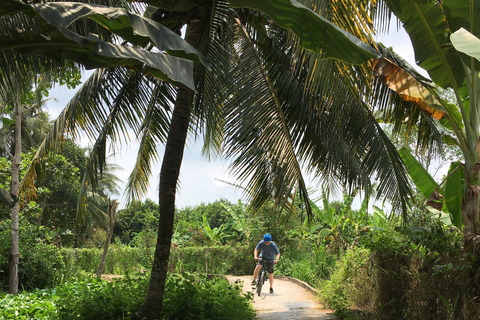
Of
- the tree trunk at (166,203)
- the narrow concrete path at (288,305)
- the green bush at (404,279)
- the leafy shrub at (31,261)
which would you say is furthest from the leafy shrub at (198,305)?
the leafy shrub at (31,261)

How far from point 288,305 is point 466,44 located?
309 inches

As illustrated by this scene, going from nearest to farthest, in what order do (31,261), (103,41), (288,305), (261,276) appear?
(103,41) → (288,305) → (261,276) → (31,261)

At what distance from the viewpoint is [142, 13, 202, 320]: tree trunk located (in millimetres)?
6781

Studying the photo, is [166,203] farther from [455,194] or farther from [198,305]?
[455,194]

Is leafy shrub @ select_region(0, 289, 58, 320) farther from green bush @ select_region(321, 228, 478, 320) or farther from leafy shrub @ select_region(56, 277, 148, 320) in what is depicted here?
green bush @ select_region(321, 228, 478, 320)

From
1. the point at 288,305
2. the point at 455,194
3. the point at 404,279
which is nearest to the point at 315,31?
the point at 455,194

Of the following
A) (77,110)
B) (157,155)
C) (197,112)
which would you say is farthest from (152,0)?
(157,155)

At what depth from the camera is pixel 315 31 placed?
9.61 feet

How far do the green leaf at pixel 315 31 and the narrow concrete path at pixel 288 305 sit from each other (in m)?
6.48

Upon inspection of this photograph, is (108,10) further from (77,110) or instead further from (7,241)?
(7,241)

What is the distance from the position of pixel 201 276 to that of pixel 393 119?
17.3 feet

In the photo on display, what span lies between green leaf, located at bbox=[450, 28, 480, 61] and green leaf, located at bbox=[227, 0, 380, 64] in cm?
109

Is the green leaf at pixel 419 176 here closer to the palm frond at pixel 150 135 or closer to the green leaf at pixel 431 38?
the green leaf at pixel 431 38

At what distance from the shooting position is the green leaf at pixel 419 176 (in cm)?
793
